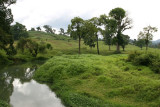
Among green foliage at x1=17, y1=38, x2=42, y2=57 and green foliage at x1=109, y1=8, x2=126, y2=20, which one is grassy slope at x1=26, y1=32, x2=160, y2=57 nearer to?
green foliage at x1=17, y1=38, x2=42, y2=57

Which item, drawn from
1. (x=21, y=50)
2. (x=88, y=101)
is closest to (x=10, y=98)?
(x=88, y=101)

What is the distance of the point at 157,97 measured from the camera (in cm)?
Result: 971

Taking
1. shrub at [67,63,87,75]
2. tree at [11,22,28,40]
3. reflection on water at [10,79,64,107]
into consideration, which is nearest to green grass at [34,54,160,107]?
shrub at [67,63,87,75]

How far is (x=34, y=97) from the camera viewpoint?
1340cm

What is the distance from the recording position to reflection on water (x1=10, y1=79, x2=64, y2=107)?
1182 cm

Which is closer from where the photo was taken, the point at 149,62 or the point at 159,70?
the point at 159,70

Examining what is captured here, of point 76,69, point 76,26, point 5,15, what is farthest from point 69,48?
point 76,69

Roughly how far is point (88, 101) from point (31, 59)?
1475 inches

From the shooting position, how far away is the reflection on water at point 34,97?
11820 mm

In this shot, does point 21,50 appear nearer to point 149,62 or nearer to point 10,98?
point 10,98

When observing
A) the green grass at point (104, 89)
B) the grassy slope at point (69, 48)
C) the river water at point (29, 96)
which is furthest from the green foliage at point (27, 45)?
the green grass at point (104, 89)

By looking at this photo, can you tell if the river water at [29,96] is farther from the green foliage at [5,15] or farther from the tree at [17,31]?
the tree at [17,31]

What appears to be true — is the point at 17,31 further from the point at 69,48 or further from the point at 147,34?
the point at 147,34

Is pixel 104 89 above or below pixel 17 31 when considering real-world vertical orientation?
below
